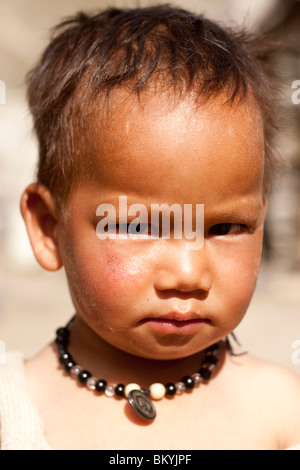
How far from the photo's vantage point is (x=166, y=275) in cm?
113

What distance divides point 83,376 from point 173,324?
358 millimetres

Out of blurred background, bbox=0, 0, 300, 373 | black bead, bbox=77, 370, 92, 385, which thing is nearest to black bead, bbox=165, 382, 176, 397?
black bead, bbox=77, 370, 92, 385

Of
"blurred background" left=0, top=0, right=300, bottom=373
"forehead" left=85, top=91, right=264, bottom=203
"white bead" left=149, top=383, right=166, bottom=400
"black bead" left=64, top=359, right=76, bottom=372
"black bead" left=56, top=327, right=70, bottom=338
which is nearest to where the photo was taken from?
"forehead" left=85, top=91, right=264, bottom=203

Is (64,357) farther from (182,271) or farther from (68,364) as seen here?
(182,271)

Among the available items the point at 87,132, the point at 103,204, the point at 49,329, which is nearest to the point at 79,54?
the point at 87,132

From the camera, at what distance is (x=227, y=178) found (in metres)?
1.15

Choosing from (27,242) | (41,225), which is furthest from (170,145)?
(27,242)

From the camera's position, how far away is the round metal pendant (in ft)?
4.14

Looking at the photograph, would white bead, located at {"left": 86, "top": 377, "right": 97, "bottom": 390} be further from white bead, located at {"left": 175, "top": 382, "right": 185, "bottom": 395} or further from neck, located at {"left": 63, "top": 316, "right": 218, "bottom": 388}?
white bead, located at {"left": 175, "top": 382, "right": 185, "bottom": 395}

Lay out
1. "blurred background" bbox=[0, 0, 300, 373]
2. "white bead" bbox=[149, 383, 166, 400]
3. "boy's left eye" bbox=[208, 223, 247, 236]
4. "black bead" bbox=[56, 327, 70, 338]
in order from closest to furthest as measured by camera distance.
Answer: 1. "boy's left eye" bbox=[208, 223, 247, 236]
2. "white bead" bbox=[149, 383, 166, 400]
3. "black bead" bbox=[56, 327, 70, 338]
4. "blurred background" bbox=[0, 0, 300, 373]

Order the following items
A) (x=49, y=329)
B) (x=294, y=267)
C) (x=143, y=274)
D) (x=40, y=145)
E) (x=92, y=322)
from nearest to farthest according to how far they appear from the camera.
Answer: (x=143, y=274)
(x=92, y=322)
(x=40, y=145)
(x=49, y=329)
(x=294, y=267)

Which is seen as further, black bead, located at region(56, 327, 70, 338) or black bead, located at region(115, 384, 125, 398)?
black bead, located at region(56, 327, 70, 338)

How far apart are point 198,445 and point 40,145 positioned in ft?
2.96

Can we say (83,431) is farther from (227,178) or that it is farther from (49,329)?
(49,329)
